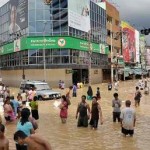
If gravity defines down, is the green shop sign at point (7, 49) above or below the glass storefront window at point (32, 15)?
below

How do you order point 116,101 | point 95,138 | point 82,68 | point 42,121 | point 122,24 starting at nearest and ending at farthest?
point 95,138 → point 116,101 → point 42,121 → point 82,68 → point 122,24

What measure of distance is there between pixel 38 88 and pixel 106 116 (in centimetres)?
1552

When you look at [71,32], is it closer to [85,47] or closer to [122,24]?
[85,47]

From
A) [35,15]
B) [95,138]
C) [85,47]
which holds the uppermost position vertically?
[35,15]

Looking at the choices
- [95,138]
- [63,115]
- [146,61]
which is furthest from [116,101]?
[146,61]

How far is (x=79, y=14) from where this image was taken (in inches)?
2680

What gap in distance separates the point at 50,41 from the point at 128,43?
45226 millimetres

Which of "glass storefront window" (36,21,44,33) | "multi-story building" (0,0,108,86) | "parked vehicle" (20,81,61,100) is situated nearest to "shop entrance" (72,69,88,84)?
"multi-story building" (0,0,108,86)

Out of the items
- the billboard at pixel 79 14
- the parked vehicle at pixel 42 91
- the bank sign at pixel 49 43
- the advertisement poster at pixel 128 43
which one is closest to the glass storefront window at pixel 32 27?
the bank sign at pixel 49 43

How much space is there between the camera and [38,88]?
128ft

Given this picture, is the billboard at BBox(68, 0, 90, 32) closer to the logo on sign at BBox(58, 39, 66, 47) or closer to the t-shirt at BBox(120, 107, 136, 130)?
the logo on sign at BBox(58, 39, 66, 47)

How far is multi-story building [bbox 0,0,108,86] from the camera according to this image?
206ft

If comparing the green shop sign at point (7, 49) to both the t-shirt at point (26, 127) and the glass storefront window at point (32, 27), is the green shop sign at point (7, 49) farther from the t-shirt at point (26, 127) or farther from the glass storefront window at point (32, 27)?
the t-shirt at point (26, 127)

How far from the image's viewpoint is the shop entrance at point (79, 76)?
68544mm
